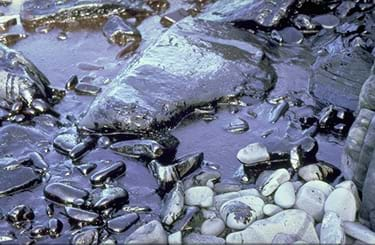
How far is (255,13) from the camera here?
652 centimetres

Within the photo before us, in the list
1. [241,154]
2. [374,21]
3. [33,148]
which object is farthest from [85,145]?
[374,21]

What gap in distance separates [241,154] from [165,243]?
3.51ft

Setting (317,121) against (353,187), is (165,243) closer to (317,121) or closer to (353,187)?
(353,187)

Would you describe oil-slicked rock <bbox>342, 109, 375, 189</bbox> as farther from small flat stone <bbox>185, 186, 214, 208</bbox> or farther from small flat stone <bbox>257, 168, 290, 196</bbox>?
small flat stone <bbox>185, 186, 214, 208</bbox>

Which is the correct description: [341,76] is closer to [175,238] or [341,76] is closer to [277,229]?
[277,229]

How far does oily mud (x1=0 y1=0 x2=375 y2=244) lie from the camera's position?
4344 mm

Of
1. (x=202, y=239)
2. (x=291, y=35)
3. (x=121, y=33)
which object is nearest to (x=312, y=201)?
(x=202, y=239)

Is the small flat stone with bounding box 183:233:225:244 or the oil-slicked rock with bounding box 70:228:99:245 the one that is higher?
the small flat stone with bounding box 183:233:225:244

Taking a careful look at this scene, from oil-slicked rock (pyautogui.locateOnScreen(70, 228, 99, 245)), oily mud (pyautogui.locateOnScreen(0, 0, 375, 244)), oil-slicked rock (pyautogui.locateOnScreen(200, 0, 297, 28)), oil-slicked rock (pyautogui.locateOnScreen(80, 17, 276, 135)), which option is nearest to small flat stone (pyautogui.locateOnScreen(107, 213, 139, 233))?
oily mud (pyautogui.locateOnScreen(0, 0, 375, 244))

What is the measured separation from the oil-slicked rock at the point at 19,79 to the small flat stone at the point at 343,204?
111 inches

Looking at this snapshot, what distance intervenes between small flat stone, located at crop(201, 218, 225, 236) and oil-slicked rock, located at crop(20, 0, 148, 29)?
3.68 metres

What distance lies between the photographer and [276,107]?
5.28m

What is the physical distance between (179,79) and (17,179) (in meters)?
1.63

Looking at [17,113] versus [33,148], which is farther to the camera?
[17,113]
